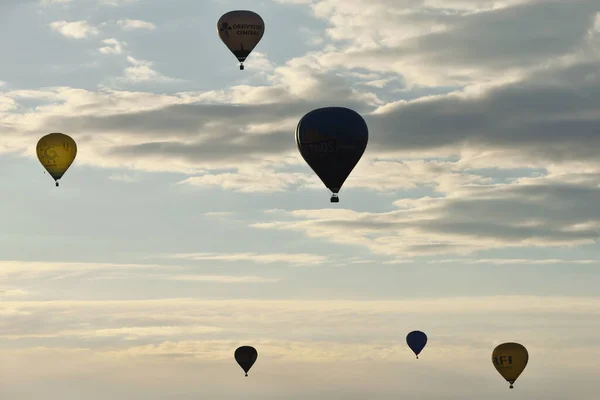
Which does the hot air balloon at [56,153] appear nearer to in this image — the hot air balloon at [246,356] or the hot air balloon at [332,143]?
the hot air balloon at [332,143]

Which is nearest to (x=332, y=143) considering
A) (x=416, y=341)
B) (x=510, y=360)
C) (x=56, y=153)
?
(x=56, y=153)

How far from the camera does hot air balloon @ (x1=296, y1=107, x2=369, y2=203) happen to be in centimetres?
12050

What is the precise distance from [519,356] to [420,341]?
46.4ft

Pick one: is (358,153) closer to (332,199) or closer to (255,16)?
(332,199)

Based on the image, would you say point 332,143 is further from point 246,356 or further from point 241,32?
point 246,356

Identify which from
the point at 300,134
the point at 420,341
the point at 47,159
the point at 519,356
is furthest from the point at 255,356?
the point at 300,134

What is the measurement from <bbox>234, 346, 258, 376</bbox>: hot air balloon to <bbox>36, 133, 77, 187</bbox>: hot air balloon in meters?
Result: 40.2

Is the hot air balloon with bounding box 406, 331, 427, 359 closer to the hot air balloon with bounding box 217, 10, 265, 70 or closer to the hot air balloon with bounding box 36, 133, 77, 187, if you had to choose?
the hot air balloon with bounding box 217, 10, 265, 70

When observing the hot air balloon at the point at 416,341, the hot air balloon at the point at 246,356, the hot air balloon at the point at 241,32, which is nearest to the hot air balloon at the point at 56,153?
the hot air balloon at the point at 241,32

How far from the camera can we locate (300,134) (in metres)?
122

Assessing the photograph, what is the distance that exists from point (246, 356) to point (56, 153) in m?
43.0

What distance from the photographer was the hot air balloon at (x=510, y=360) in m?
162

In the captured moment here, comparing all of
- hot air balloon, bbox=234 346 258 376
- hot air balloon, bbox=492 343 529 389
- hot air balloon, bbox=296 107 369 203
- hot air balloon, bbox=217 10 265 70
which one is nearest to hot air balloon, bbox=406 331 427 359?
hot air balloon, bbox=492 343 529 389

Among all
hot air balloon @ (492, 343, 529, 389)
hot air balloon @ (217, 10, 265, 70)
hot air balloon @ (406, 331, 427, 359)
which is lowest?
hot air balloon @ (492, 343, 529, 389)
